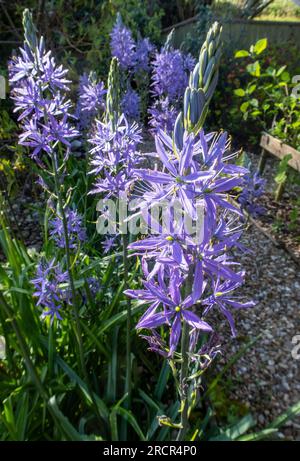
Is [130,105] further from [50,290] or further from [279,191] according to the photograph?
[279,191]

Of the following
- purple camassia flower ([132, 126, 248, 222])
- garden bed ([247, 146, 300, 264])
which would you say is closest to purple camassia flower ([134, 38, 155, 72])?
garden bed ([247, 146, 300, 264])

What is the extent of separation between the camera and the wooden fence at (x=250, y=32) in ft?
23.5

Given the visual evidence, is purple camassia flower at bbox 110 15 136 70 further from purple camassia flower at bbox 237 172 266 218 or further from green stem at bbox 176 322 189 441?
green stem at bbox 176 322 189 441

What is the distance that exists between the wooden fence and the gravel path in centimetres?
458

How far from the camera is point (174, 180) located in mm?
1044

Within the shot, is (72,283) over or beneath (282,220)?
over

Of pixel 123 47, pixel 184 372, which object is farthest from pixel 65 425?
pixel 123 47

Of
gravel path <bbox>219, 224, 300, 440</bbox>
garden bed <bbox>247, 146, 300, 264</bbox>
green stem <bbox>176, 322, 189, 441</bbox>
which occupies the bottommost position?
gravel path <bbox>219, 224, 300, 440</bbox>

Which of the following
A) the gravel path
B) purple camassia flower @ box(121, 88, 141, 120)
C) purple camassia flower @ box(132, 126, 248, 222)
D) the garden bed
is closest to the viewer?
purple camassia flower @ box(132, 126, 248, 222)

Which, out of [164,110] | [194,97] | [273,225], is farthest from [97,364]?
[273,225]

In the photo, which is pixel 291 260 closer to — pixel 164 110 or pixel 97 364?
pixel 164 110

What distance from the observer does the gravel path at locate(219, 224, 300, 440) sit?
239 cm

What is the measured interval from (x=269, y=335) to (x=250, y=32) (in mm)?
6551

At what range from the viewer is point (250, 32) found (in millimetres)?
7551
